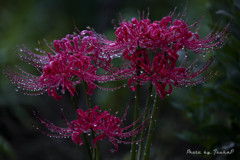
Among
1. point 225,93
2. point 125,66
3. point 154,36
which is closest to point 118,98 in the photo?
point 225,93

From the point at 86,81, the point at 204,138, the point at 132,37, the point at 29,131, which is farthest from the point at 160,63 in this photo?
the point at 29,131

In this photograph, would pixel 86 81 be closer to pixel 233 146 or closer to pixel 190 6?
pixel 233 146

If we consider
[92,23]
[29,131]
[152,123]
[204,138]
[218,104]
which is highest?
[92,23]

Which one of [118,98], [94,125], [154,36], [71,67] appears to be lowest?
[94,125]

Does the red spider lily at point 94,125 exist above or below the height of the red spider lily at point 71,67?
below

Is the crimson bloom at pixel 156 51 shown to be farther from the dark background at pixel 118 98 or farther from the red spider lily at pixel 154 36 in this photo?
the dark background at pixel 118 98

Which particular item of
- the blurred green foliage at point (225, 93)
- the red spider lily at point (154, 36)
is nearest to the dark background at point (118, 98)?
the blurred green foliage at point (225, 93)

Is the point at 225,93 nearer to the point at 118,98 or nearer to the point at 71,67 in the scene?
the point at 71,67

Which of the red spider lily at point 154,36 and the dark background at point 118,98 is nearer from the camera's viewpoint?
the red spider lily at point 154,36
